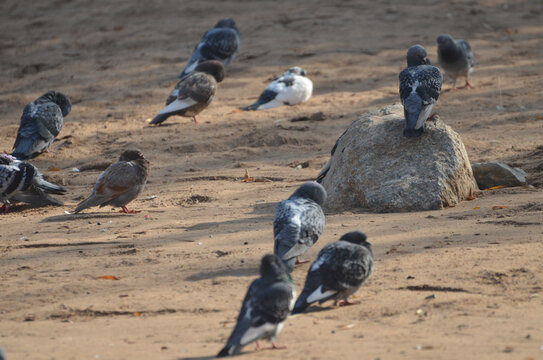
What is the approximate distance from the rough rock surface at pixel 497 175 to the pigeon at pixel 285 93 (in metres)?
4.71

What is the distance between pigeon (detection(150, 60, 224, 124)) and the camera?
11.9 m

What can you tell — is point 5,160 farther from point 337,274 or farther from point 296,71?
point 296,71

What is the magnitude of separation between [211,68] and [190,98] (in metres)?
1.54

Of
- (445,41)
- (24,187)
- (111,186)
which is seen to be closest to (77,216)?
(111,186)

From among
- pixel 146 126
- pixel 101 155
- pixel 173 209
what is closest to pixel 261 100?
pixel 146 126

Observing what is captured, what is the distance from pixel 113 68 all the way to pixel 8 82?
78.3 inches

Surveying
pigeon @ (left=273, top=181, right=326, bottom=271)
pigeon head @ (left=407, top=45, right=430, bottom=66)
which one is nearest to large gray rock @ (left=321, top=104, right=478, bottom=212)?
pigeon head @ (left=407, top=45, right=430, bottom=66)

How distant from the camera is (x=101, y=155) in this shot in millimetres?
10539

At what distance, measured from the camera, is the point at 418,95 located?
7.26 metres

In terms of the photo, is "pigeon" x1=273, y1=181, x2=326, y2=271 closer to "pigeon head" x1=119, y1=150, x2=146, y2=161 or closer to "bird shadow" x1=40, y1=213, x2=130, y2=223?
"bird shadow" x1=40, y1=213, x2=130, y2=223

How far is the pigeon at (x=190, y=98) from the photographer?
11.9 m

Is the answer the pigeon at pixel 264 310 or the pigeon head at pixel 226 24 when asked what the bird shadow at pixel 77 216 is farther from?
the pigeon head at pixel 226 24

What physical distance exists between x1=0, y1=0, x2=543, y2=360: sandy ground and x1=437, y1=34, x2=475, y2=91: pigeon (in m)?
0.36

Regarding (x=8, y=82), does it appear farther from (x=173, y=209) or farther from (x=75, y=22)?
(x=173, y=209)
